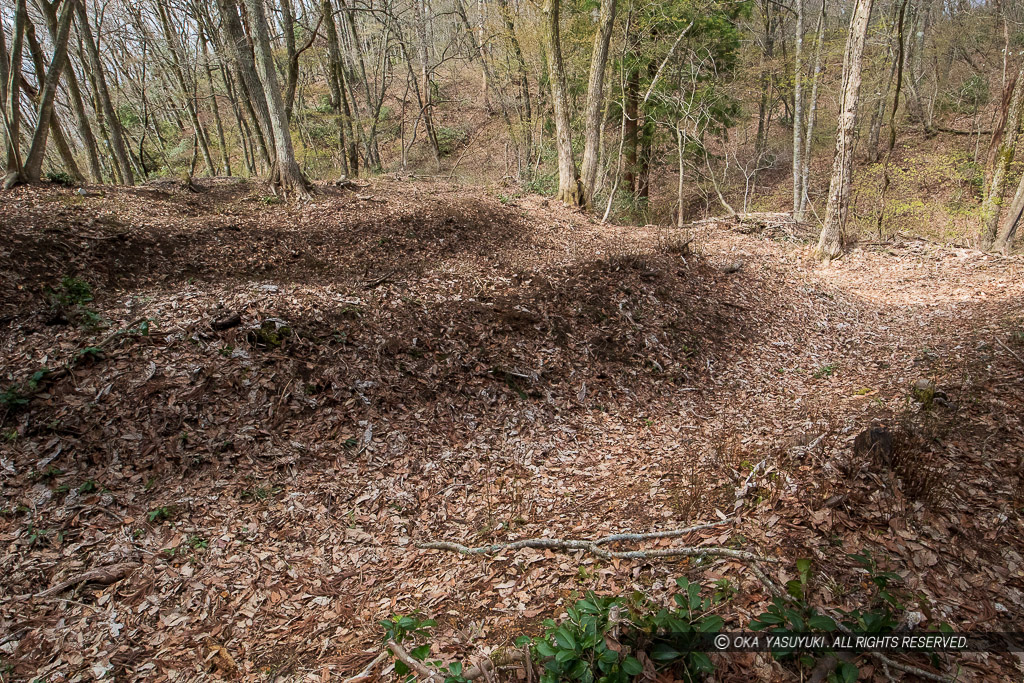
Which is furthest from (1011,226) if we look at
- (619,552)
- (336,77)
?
(336,77)

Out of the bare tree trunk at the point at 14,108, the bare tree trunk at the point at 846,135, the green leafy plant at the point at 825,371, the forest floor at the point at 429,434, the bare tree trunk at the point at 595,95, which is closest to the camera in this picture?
the forest floor at the point at 429,434

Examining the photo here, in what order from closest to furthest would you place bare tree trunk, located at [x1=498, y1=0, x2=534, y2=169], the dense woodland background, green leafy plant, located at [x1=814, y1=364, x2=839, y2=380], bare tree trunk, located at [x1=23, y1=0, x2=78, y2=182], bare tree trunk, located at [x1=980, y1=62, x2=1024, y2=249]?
green leafy plant, located at [x1=814, y1=364, x2=839, y2=380] → bare tree trunk, located at [x1=23, y1=0, x2=78, y2=182] → bare tree trunk, located at [x1=980, y1=62, x2=1024, y2=249] → the dense woodland background → bare tree trunk, located at [x1=498, y1=0, x2=534, y2=169]

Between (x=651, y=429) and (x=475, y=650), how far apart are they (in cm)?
342

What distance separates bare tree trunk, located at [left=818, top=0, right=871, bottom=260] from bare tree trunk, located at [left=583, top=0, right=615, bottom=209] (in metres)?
4.91

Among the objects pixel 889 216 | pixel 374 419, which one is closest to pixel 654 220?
pixel 889 216

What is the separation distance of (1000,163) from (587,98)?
922cm

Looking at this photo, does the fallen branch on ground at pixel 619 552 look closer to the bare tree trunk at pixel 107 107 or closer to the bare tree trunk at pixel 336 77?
the bare tree trunk at pixel 107 107

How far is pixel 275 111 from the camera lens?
9.23m

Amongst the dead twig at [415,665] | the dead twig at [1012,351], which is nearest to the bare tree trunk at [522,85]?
the dead twig at [1012,351]

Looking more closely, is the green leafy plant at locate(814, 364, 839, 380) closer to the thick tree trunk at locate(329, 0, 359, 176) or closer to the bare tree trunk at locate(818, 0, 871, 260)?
the bare tree trunk at locate(818, 0, 871, 260)

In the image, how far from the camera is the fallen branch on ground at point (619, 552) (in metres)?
2.87

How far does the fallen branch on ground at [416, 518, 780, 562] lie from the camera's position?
287 cm

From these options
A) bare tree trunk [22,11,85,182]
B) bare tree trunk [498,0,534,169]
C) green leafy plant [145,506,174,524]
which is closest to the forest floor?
green leafy plant [145,506,174,524]

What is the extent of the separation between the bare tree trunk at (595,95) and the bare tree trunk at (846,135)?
16.1 ft
